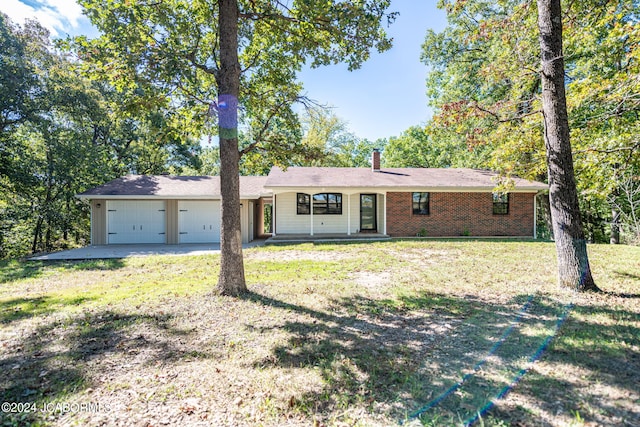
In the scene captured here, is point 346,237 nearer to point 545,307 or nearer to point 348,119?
point 545,307

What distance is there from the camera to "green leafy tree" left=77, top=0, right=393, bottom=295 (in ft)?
16.0

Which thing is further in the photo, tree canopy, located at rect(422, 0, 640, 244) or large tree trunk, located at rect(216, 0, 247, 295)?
tree canopy, located at rect(422, 0, 640, 244)

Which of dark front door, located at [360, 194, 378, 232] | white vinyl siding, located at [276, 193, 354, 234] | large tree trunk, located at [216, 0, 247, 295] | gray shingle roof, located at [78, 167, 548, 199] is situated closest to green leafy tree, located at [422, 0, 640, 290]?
large tree trunk, located at [216, 0, 247, 295]

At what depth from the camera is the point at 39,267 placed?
888 cm

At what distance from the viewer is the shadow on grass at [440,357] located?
242 cm

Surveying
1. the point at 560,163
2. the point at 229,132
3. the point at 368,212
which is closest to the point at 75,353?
the point at 229,132

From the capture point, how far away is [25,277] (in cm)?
758

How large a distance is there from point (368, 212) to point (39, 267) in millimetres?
13287

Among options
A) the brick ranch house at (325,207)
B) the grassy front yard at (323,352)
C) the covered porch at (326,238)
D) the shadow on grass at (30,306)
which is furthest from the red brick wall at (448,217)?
the shadow on grass at (30,306)

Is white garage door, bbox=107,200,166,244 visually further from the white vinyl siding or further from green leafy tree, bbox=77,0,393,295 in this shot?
green leafy tree, bbox=77,0,393,295

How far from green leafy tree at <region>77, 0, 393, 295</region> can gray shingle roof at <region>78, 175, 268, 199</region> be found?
7.62 meters

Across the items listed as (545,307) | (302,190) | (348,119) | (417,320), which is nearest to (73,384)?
(417,320)

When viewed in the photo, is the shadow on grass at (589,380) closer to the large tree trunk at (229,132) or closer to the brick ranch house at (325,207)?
the large tree trunk at (229,132)

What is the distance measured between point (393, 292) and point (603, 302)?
129 inches
